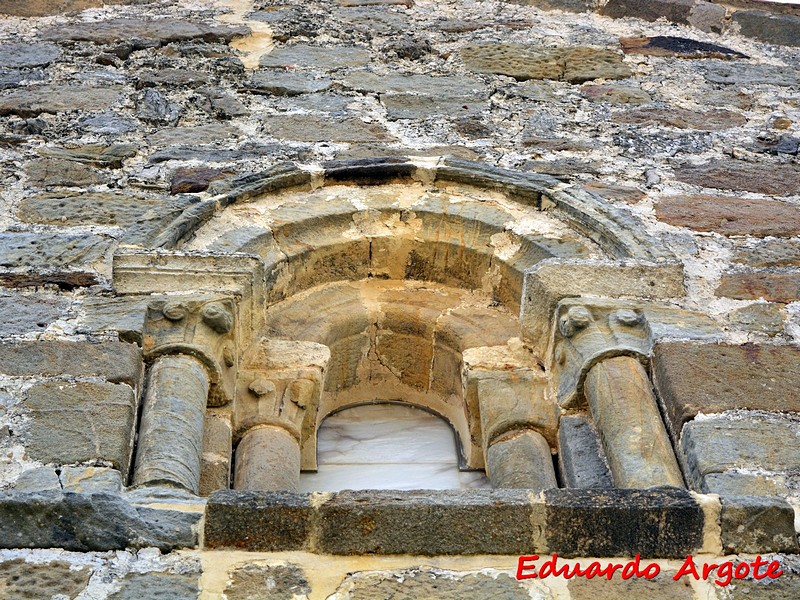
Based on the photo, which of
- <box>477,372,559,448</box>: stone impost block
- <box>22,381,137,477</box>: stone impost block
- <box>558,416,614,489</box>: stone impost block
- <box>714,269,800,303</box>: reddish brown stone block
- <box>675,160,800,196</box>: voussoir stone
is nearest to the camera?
<box>22,381,137,477</box>: stone impost block

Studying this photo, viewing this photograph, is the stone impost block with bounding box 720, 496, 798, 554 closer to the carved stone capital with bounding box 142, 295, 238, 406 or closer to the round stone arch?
the round stone arch

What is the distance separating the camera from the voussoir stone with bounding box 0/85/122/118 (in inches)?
232

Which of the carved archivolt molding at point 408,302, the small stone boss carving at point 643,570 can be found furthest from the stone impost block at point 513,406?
the small stone boss carving at point 643,570

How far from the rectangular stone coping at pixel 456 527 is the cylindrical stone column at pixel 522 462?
2.03 feet

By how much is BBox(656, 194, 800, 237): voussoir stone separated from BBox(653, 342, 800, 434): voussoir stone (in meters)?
0.93

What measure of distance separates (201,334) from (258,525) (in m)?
1.05

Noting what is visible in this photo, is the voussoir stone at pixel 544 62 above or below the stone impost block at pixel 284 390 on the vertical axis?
above

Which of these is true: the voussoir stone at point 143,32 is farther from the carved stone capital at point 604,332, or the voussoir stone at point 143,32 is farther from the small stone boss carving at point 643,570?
the small stone boss carving at point 643,570

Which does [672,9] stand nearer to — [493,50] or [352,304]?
[493,50]

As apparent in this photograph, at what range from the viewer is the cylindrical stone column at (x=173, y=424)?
12.0 ft

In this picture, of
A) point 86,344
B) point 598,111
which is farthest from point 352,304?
point 598,111

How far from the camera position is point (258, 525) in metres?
3.35

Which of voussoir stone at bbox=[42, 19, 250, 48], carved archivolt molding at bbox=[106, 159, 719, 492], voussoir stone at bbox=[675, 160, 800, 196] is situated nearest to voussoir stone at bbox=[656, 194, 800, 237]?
voussoir stone at bbox=[675, 160, 800, 196]

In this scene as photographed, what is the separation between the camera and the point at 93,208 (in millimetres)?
5031
